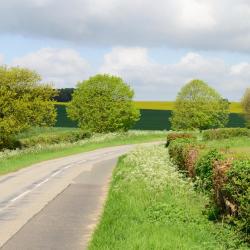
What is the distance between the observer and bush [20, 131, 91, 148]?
2336 inches

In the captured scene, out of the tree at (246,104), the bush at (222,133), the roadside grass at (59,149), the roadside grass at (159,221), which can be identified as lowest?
the roadside grass at (59,149)

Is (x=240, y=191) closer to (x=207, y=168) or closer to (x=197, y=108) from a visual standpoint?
(x=207, y=168)

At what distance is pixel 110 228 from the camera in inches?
532

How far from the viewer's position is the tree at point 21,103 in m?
56.2

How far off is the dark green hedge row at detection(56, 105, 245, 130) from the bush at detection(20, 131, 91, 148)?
43570mm

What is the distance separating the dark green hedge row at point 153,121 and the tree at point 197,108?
2364 centimetres

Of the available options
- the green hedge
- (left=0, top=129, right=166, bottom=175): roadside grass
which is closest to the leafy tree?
(left=0, top=129, right=166, bottom=175): roadside grass

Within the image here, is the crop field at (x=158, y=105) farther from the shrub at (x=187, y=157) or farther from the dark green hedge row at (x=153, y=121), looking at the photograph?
the shrub at (x=187, y=157)

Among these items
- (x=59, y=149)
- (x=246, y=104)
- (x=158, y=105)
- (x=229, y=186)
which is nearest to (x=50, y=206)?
(x=229, y=186)

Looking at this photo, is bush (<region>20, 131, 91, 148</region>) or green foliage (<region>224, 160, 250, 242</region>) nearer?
green foliage (<region>224, 160, 250, 242</region>)

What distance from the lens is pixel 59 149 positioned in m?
55.5

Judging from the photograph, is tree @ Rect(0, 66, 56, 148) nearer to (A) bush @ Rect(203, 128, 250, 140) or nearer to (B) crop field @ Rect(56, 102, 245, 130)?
(A) bush @ Rect(203, 128, 250, 140)

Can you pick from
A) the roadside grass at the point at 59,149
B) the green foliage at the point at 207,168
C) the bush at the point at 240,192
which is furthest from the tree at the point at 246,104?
the bush at the point at 240,192

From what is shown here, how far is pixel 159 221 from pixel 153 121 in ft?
357
